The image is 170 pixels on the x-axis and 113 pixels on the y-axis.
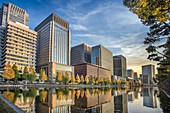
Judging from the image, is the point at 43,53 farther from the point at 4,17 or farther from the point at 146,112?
the point at 146,112

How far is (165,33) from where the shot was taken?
14258 mm

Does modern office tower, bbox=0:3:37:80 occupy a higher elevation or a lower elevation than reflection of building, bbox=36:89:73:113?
higher

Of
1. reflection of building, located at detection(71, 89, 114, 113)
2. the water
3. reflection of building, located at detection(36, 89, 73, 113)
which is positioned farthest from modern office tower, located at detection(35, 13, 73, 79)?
reflection of building, located at detection(36, 89, 73, 113)

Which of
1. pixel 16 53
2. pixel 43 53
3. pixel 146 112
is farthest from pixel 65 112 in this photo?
pixel 43 53

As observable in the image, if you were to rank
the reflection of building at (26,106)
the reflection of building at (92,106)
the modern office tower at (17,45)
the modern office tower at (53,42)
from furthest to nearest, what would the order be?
the modern office tower at (53,42), the modern office tower at (17,45), the reflection of building at (92,106), the reflection of building at (26,106)

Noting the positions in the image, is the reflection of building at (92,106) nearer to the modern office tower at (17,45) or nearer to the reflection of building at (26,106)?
the reflection of building at (26,106)

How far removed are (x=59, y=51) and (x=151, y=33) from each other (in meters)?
165

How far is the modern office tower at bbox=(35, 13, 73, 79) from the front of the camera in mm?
163000

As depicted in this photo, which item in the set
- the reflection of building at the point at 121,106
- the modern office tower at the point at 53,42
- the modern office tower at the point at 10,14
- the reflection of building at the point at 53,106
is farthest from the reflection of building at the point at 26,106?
the modern office tower at the point at 10,14

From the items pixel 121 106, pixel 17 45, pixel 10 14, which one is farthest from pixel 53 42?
pixel 121 106

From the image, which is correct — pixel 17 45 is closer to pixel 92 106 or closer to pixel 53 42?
pixel 53 42

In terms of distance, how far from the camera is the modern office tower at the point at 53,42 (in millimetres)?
163000

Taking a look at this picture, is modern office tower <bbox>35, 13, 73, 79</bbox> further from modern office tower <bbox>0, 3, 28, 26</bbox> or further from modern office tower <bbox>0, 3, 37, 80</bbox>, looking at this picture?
modern office tower <bbox>0, 3, 37, 80</bbox>

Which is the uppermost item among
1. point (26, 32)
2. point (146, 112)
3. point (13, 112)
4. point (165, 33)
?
point (26, 32)
